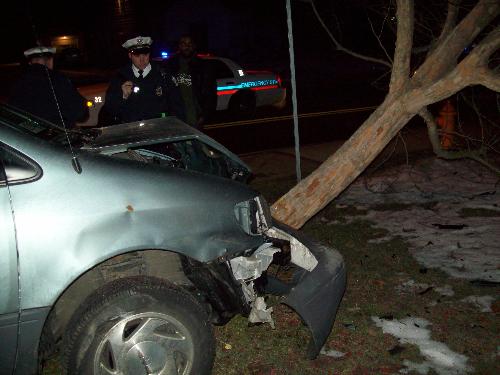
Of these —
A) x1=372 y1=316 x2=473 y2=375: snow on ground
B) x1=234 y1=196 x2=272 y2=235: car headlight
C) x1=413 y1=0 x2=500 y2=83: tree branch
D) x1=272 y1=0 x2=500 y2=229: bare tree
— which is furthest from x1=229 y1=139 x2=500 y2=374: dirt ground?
x1=413 y1=0 x2=500 y2=83: tree branch

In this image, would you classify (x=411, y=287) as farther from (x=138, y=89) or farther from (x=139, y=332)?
(x=138, y=89)

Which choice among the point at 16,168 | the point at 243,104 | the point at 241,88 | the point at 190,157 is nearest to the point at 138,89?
the point at 190,157

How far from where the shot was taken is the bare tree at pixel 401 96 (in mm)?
5010

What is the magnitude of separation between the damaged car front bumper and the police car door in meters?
1.15

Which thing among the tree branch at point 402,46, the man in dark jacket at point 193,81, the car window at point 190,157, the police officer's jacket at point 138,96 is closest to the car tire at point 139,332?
the car window at point 190,157

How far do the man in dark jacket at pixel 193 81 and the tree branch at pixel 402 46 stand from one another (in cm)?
216

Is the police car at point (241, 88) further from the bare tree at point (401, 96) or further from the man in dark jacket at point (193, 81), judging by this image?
the bare tree at point (401, 96)

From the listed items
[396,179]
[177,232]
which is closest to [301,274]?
[177,232]

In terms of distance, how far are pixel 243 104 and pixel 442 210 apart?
8.43 metres

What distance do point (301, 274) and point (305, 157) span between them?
5810 mm

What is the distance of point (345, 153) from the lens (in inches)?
210

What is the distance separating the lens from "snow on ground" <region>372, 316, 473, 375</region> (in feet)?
11.2

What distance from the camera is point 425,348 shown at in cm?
365

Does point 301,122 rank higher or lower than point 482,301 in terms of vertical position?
lower
